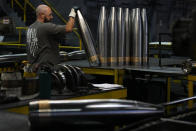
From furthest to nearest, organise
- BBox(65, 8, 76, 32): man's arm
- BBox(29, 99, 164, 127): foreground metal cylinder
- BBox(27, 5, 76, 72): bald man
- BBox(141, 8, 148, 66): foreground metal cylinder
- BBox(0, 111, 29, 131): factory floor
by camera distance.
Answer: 1. BBox(141, 8, 148, 66): foreground metal cylinder
2. BBox(27, 5, 76, 72): bald man
3. BBox(65, 8, 76, 32): man's arm
4. BBox(0, 111, 29, 131): factory floor
5. BBox(29, 99, 164, 127): foreground metal cylinder

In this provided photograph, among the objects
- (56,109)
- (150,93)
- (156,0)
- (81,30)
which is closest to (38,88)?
(56,109)

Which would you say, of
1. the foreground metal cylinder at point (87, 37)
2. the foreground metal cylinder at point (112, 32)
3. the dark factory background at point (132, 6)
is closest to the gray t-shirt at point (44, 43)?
the foreground metal cylinder at point (87, 37)

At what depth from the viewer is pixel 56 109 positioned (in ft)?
2.05

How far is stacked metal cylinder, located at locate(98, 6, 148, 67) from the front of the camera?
2.67 metres

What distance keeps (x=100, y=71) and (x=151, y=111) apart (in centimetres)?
207

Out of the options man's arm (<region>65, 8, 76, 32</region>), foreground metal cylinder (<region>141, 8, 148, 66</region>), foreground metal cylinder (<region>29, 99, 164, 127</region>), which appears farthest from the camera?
foreground metal cylinder (<region>141, 8, 148, 66</region>)

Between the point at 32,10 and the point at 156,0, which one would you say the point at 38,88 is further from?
the point at 156,0

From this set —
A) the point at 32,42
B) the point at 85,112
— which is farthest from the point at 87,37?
the point at 85,112

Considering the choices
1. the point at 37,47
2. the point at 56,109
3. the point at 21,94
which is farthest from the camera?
the point at 37,47

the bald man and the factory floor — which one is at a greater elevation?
the bald man

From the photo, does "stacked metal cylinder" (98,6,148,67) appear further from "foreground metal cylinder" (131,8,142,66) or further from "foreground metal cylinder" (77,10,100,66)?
"foreground metal cylinder" (77,10,100,66)

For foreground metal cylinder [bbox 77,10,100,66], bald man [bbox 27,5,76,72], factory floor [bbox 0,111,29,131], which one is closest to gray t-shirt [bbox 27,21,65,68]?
bald man [bbox 27,5,76,72]

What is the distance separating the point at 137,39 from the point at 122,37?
0.12 meters

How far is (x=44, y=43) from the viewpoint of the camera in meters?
2.67
